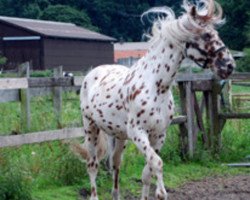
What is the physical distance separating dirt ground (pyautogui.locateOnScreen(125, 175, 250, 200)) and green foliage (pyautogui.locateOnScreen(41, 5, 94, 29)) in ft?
269

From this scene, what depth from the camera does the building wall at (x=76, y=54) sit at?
66.6 metres

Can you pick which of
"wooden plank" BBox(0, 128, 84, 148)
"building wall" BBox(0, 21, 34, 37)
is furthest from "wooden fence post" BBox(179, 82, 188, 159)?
"building wall" BBox(0, 21, 34, 37)

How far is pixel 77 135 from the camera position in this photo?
8.80m

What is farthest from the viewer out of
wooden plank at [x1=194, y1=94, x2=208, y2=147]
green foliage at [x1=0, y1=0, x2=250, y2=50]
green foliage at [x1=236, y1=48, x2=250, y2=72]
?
green foliage at [x1=0, y1=0, x2=250, y2=50]

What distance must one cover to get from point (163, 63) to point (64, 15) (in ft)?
280

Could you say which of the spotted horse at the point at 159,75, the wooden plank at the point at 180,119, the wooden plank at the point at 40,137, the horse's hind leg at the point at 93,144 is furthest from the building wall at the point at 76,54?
the spotted horse at the point at 159,75

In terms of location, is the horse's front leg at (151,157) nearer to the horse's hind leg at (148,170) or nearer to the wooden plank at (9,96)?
the horse's hind leg at (148,170)

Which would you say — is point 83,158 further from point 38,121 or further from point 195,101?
point 195,101

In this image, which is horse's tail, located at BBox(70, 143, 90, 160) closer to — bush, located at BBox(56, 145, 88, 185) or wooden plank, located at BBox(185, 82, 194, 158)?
bush, located at BBox(56, 145, 88, 185)

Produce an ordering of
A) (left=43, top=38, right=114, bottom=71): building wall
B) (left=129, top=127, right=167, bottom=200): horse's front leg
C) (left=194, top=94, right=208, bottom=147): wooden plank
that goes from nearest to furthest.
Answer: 1. (left=129, top=127, right=167, bottom=200): horse's front leg
2. (left=194, top=94, right=208, bottom=147): wooden plank
3. (left=43, top=38, right=114, bottom=71): building wall

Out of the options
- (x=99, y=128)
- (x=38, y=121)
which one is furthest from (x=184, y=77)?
(x=99, y=128)

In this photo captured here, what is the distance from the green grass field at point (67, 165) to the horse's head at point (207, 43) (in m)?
2.28

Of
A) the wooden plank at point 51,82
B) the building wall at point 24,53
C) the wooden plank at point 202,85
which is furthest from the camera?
the building wall at point 24,53

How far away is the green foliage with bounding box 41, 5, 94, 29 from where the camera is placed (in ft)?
298
